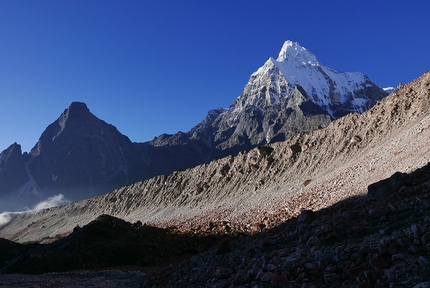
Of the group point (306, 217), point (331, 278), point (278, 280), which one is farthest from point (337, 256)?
point (306, 217)

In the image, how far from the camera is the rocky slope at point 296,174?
97.4 feet

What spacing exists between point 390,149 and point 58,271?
3248 cm

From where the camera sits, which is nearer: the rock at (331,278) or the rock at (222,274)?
the rock at (331,278)

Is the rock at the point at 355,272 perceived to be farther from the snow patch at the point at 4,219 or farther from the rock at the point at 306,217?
the snow patch at the point at 4,219

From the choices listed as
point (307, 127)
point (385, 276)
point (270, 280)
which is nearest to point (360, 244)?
point (385, 276)

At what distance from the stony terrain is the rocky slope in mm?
201

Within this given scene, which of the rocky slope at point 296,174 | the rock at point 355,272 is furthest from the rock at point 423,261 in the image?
the rocky slope at point 296,174

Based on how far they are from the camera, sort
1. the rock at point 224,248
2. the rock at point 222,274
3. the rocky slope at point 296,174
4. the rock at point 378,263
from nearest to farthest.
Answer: the rock at point 378,263
the rock at point 222,274
the rock at point 224,248
the rocky slope at point 296,174

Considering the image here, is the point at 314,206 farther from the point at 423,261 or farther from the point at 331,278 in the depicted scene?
the point at 423,261

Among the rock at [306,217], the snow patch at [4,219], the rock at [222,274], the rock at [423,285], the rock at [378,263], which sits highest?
the snow patch at [4,219]

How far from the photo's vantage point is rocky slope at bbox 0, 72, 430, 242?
29.7m

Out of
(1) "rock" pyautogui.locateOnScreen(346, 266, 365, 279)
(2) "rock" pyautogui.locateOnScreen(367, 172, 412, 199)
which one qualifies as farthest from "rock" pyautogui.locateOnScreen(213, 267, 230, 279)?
(2) "rock" pyautogui.locateOnScreen(367, 172, 412, 199)

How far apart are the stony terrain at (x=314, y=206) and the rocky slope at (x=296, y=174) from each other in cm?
20

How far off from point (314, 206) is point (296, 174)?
65.2 feet
